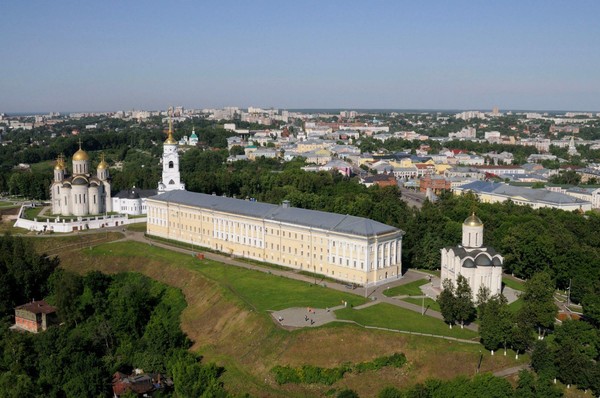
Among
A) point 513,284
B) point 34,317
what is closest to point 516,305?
point 513,284

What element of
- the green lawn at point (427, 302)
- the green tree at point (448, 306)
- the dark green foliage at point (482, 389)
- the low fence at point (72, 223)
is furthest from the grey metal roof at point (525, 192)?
the dark green foliage at point (482, 389)

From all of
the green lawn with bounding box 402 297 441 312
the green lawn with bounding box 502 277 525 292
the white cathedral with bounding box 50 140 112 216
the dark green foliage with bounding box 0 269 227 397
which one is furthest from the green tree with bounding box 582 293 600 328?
the white cathedral with bounding box 50 140 112 216

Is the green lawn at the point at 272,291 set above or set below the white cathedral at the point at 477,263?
below

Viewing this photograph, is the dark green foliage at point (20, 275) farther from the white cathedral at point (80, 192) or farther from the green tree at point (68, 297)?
the white cathedral at point (80, 192)

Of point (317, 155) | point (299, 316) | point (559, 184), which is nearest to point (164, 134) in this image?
point (317, 155)

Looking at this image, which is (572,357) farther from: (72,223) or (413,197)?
(413,197)

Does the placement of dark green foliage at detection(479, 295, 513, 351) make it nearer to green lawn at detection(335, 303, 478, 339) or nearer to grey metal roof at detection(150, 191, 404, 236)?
green lawn at detection(335, 303, 478, 339)
